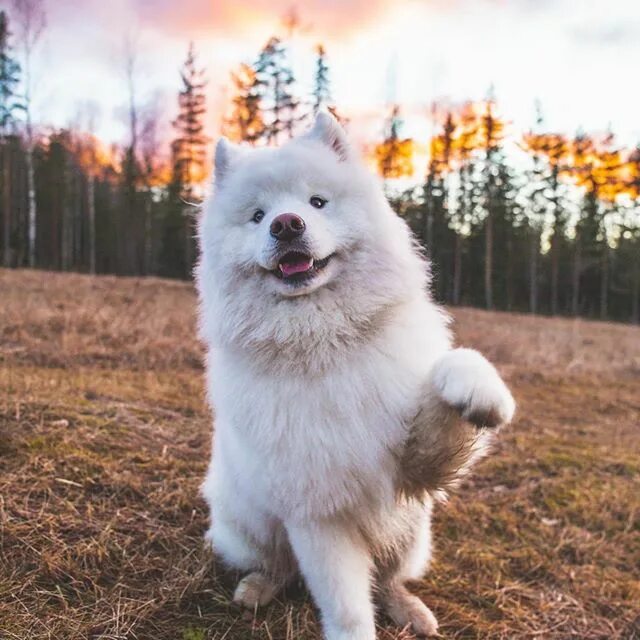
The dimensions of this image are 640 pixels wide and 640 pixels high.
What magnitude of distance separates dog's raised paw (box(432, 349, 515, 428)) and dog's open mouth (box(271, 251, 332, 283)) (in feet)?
2.01

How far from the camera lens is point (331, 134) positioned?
254 cm

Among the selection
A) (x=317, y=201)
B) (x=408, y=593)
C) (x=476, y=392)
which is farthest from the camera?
(x=408, y=593)

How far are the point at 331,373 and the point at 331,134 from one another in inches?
43.3

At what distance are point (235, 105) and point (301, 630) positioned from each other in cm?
2462

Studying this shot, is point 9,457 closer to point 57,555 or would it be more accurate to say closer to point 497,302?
point 57,555

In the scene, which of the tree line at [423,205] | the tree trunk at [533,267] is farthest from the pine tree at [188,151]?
the tree trunk at [533,267]

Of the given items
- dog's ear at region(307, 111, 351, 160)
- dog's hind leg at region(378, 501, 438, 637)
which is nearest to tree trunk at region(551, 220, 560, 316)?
dog's hind leg at region(378, 501, 438, 637)

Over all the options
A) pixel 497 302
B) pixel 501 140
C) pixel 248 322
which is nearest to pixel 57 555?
pixel 248 322

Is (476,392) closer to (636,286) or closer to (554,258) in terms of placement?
(554,258)

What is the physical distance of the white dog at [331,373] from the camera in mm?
2064

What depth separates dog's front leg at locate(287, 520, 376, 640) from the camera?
6.97 feet

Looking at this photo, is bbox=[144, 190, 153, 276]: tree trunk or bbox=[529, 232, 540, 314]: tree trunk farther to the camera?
bbox=[529, 232, 540, 314]: tree trunk

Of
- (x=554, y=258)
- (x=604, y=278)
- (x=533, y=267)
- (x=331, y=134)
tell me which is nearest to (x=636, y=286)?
(x=604, y=278)

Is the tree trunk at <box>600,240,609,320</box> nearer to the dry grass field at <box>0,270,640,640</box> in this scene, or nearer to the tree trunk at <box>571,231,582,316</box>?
the tree trunk at <box>571,231,582,316</box>
